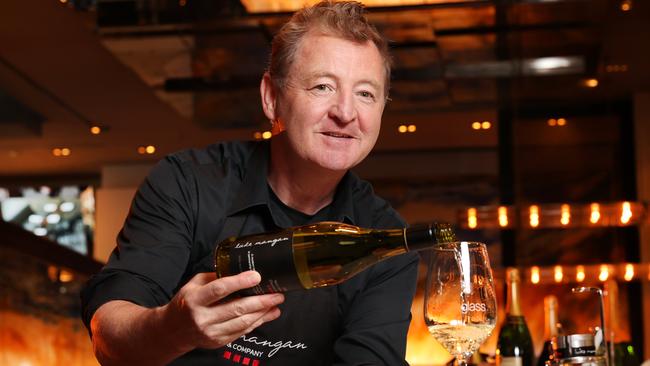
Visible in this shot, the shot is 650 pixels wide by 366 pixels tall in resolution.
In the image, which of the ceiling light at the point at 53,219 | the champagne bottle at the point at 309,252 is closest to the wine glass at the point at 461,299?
the champagne bottle at the point at 309,252

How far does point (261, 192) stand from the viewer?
5.38ft

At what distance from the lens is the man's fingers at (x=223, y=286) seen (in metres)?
1.05

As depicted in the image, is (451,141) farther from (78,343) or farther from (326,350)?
(326,350)

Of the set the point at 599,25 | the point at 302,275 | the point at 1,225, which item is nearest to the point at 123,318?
the point at 302,275

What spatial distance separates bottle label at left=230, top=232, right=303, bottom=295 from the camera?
112 cm

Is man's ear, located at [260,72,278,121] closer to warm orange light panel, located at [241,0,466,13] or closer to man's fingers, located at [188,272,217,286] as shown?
man's fingers, located at [188,272,217,286]

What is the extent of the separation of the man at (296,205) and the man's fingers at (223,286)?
0.28 m

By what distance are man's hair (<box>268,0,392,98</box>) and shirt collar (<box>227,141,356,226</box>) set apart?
0.42 ft

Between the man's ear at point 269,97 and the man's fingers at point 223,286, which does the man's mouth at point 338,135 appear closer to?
the man's ear at point 269,97

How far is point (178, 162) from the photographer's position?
162 cm

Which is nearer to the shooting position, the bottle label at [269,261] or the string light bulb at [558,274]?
the bottle label at [269,261]

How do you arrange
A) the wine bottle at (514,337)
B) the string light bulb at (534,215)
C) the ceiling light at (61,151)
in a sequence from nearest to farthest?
1. the wine bottle at (514,337)
2. the string light bulb at (534,215)
3. the ceiling light at (61,151)

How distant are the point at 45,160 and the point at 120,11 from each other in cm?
193

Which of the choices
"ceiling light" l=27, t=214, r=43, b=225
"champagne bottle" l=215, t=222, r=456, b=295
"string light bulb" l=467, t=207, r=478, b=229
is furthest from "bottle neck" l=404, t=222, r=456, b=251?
"ceiling light" l=27, t=214, r=43, b=225
